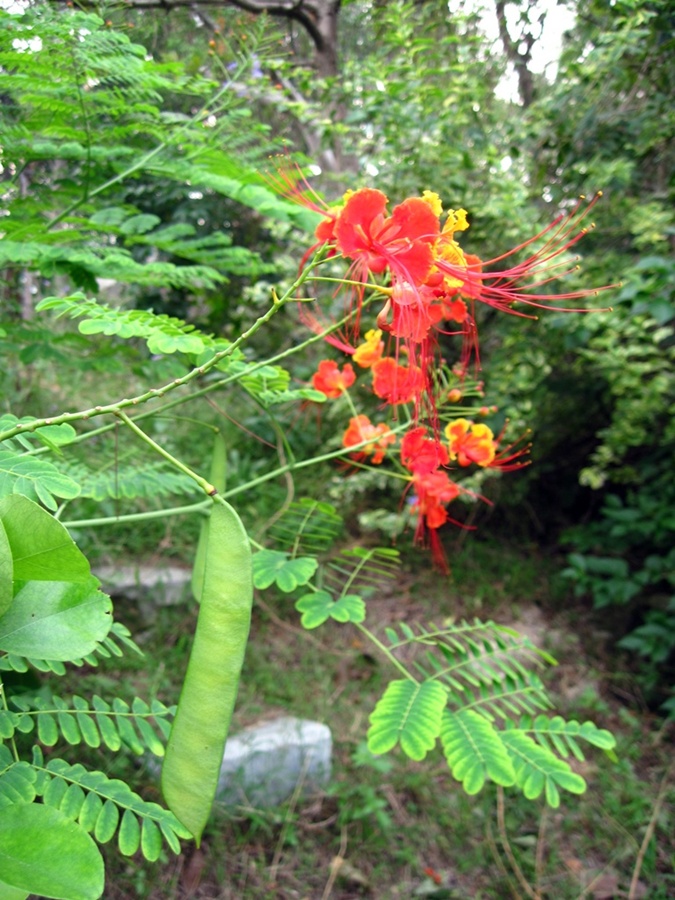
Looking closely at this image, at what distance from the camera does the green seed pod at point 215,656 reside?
2.21 ft

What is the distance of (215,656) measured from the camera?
676 millimetres

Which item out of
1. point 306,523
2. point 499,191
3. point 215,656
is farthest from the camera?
point 499,191

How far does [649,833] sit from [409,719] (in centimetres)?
148

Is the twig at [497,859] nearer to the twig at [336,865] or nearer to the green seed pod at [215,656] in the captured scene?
the twig at [336,865]

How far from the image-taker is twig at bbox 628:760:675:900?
1.87 metres

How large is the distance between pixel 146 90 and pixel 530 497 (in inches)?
98.1

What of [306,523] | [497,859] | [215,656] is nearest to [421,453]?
[306,523]

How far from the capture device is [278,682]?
7.39 feet

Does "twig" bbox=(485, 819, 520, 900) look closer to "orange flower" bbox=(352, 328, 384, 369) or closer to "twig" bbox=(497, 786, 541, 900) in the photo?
"twig" bbox=(497, 786, 541, 900)

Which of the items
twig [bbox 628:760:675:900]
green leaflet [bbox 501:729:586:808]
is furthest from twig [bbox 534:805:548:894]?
green leaflet [bbox 501:729:586:808]

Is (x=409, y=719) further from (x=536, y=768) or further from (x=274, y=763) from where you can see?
(x=274, y=763)

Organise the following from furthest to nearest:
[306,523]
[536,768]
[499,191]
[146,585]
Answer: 1. [499,191]
2. [146,585]
3. [306,523]
4. [536,768]

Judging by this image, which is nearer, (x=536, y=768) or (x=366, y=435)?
(x=536, y=768)

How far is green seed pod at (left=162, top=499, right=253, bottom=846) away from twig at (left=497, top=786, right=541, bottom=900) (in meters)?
1.52
